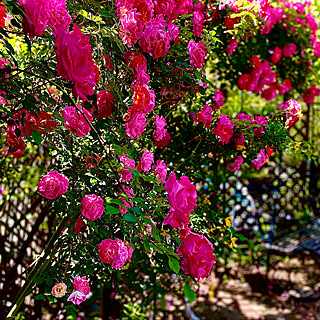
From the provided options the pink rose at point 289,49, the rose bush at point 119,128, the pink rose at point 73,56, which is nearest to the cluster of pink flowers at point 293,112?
the rose bush at point 119,128

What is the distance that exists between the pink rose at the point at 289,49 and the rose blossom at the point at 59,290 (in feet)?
8.83

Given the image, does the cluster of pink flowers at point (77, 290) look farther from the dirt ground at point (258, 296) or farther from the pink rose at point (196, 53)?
the dirt ground at point (258, 296)

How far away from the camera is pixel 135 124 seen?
1171 millimetres

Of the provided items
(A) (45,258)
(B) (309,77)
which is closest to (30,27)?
(A) (45,258)

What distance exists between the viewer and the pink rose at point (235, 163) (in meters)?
1.94

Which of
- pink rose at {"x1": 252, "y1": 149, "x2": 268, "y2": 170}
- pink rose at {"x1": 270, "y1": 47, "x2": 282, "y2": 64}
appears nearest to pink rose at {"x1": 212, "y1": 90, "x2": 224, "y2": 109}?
pink rose at {"x1": 252, "y1": 149, "x2": 268, "y2": 170}

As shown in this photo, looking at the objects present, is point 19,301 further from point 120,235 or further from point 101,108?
point 101,108

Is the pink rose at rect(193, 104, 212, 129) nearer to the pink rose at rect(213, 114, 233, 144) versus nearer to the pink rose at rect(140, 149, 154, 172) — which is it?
the pink rose at rect(213, 114, 233, 144)

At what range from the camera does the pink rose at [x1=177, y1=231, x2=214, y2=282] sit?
41.8 inches

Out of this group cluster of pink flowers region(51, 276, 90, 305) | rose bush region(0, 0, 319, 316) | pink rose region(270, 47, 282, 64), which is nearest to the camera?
rose bush region(0, 0, 319, 316)

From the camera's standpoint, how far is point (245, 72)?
2.66m

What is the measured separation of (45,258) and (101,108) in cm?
70

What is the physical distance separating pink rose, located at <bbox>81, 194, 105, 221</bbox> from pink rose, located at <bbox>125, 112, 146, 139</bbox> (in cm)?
25

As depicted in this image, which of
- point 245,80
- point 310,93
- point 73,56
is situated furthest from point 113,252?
point 310,93
